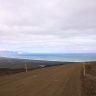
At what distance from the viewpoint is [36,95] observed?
1282 cm

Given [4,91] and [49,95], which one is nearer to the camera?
[49,95]

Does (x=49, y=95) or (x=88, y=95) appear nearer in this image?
(x=49, y=95)

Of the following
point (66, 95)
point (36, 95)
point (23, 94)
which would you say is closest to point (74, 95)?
point (66, 95)

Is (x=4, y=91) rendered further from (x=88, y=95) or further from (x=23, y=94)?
(x=88, y=95)

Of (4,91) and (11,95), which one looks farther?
(4,91)

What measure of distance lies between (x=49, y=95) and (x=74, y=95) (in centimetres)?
166

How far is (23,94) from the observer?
12945mm

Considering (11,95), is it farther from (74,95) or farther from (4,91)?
(74,95)

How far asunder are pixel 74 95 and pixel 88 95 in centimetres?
131

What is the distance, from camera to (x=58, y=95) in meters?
13.1

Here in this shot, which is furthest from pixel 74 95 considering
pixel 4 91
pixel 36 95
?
pixel 4 91

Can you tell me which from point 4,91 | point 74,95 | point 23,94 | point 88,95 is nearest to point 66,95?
point 74,95

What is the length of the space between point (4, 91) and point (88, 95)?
572 cm

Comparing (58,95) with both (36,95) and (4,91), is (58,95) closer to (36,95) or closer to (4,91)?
(36,95)
